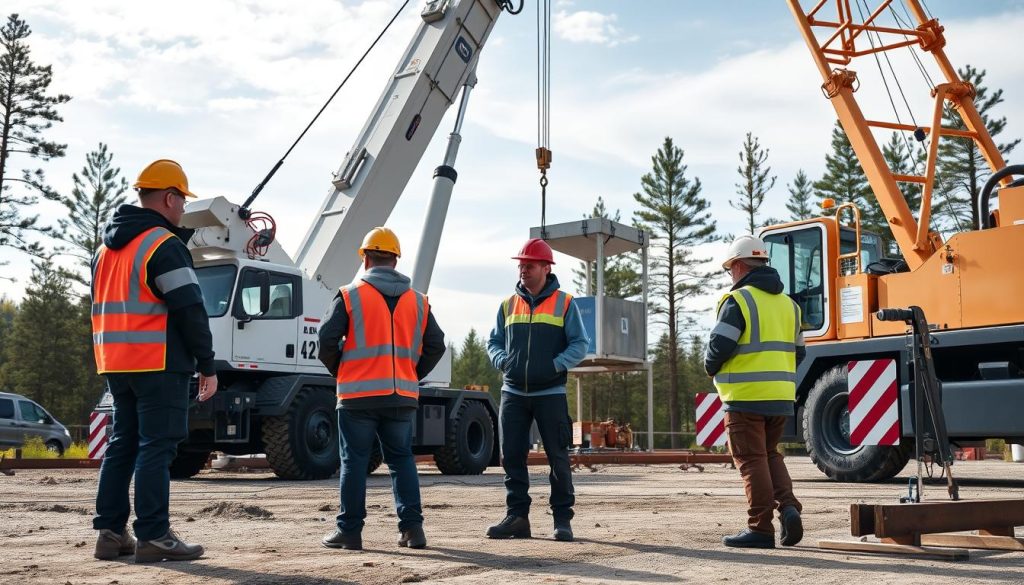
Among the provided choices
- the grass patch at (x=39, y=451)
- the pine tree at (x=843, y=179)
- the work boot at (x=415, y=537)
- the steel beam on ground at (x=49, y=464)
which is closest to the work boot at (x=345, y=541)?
the work boot at (x=415, y=537)

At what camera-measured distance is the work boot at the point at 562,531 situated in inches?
257

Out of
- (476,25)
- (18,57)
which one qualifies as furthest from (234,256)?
(18,57)

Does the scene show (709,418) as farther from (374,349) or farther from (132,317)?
(132,317)

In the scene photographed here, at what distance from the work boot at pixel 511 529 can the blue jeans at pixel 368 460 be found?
667 millimetres

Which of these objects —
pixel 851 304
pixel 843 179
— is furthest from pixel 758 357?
pixel 843 179

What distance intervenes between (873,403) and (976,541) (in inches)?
235

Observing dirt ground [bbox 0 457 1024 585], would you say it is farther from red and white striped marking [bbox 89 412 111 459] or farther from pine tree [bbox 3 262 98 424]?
pine tree [bbox 3 262 98 424]

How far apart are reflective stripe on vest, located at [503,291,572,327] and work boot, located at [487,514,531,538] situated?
4.04 ft

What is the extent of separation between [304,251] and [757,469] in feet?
30.6

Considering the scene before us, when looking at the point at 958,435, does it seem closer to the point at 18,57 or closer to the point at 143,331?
the point at 143,331

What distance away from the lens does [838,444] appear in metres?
12.9

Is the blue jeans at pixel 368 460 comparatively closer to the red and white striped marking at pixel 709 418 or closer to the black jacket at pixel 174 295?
the black jacket at pixel 174 295

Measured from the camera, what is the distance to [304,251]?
14555 mm

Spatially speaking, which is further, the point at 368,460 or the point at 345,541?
the point at 368,460
